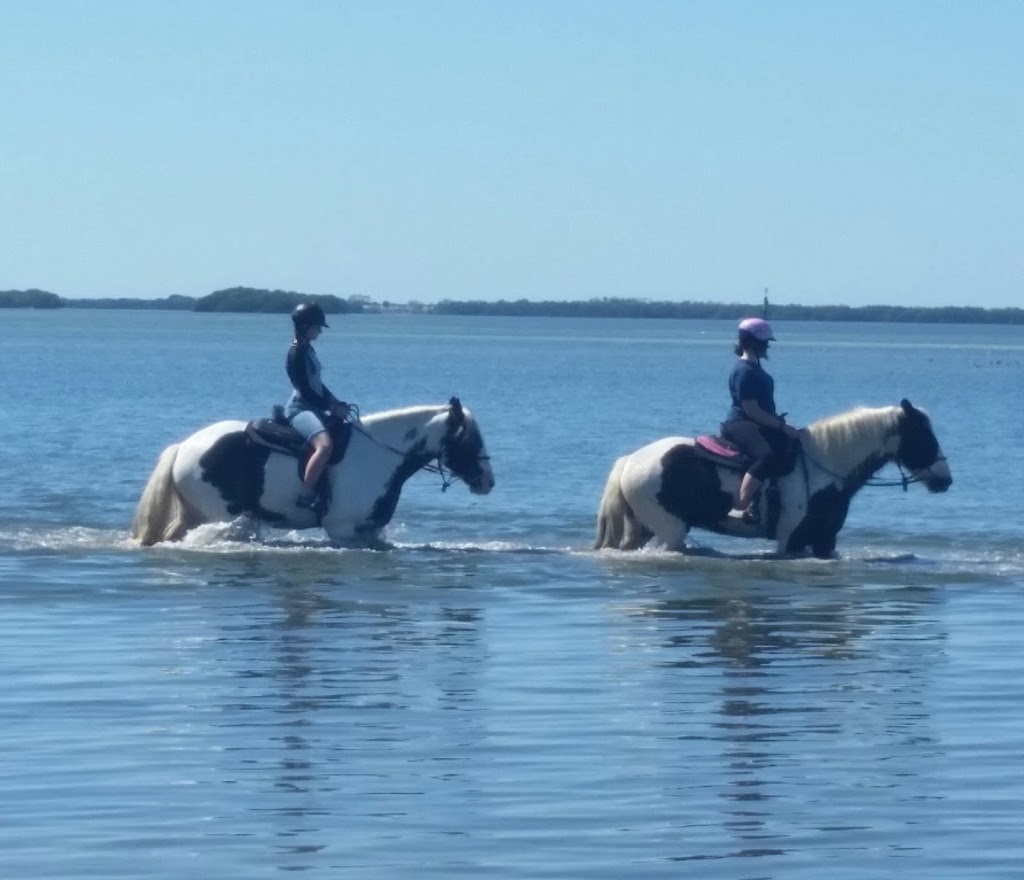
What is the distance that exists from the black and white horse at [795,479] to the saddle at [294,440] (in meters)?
2.06

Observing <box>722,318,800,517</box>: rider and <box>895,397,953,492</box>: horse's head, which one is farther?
<box>895,397,953,492</box>: horse's head

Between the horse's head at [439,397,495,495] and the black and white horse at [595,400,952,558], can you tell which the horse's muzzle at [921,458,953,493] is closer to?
the black and white horse at [595,400,952,558]

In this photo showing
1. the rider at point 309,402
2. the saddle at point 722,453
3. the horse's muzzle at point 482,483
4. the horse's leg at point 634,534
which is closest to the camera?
the saddle at point 722,453

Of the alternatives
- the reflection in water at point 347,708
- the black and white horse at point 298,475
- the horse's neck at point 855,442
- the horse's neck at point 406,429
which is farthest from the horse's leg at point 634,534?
the reflection in water at point 347,708

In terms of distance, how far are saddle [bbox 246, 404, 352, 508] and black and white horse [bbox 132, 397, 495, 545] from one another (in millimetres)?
48

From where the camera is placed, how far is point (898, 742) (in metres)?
9.24

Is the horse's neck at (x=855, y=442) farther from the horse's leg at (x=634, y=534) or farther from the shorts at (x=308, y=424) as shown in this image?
the shorts at (x=308, y=424)

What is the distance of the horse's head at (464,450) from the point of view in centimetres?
1705

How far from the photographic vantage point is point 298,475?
16594 mm

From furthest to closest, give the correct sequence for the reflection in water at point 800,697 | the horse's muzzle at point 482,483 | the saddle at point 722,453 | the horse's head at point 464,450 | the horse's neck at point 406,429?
the horse's muzzle at point 482,483 < the horse's head at point 464,450 < the horse's neck at point 406,429 < the saddle at point 722,453 < the reflection in water at point 800,697

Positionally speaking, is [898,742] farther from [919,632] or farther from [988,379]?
[988,379]

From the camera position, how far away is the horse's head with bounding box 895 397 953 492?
16.6 m

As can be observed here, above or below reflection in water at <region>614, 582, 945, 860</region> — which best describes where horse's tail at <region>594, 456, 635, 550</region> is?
above

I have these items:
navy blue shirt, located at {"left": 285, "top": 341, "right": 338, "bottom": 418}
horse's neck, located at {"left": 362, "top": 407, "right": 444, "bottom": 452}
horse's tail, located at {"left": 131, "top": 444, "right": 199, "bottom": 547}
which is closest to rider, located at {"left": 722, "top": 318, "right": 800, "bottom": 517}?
horse's neck, located at {"left": 362, "top": 407, "right": 444, "bottom": 452}
